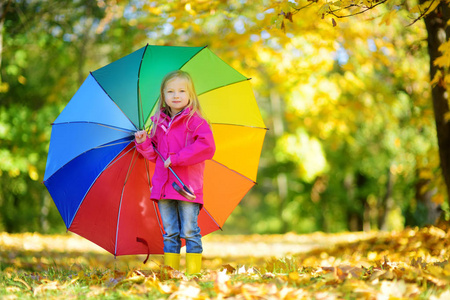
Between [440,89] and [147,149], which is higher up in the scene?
[440,89]

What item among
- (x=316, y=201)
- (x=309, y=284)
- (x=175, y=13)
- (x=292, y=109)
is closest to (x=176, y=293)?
(x=309, y=284)

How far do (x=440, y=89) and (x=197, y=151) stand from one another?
9.95ft

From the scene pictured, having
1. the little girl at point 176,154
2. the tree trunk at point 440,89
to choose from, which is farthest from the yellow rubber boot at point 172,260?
the tree trunk at point 440,89

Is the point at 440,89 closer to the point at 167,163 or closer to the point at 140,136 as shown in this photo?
the point at 167,163

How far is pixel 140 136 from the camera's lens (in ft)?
11.7

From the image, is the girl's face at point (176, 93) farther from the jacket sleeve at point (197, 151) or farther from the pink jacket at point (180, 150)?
the jacket sleeve at point (197, 151)

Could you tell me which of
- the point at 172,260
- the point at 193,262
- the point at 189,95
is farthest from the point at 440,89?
the point at 172,260

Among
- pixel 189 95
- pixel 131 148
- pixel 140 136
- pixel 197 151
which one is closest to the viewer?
pixel 197 151

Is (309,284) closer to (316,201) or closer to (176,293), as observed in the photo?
(176,293)

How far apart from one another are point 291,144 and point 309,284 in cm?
1325

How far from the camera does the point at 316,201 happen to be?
19.0 metres

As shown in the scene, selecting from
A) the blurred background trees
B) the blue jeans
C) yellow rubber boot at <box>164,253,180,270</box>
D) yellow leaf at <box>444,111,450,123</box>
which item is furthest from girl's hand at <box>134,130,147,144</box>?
yellow leaf at <box>444,111,450,123</box>

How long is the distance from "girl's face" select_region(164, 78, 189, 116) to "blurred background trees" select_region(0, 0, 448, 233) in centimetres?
89

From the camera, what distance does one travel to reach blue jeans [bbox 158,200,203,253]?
3643 mm
